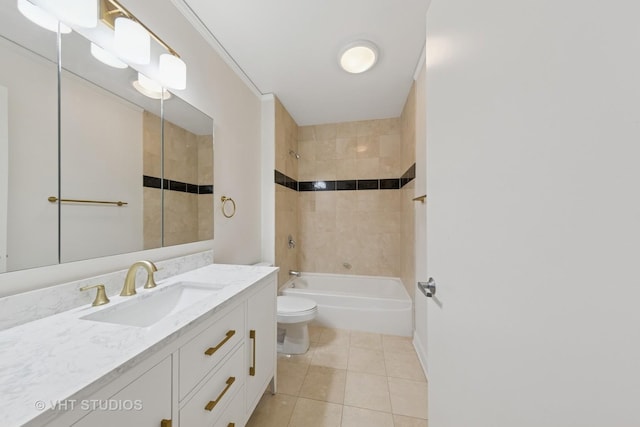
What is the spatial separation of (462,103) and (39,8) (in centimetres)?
144

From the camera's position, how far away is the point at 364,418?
4.15 ft

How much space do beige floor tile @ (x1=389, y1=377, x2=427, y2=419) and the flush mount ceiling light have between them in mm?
2396

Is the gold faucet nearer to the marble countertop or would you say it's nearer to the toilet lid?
the marble countertop

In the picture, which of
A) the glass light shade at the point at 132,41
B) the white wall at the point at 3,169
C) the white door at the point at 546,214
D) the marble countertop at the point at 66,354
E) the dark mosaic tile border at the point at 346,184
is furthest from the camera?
the dark mosaic tile border at the point at 346,184

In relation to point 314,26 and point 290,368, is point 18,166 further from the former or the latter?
point 290,368

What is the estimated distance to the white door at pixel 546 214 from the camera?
0.82 feet

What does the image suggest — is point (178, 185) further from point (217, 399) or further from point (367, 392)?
point (367, 392)

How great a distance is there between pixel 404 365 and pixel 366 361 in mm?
287

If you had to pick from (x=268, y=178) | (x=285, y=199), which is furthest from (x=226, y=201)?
(x=285, y=199)

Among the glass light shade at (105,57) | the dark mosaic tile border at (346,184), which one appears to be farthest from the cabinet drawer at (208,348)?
the dark mosaic tile border at (346,184)

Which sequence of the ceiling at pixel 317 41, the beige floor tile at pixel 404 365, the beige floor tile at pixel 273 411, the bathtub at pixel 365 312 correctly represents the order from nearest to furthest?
the beige floor tile at pixel 273 411 < the ceiling at pixel 317 41 < the beige floor tile at pixel 404 365 < the bathtub at pixel 365 312

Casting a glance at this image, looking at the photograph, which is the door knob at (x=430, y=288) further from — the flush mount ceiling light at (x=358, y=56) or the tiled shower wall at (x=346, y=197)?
the tiled shower wall at (x=346, y=197)

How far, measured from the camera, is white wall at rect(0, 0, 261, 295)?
0.89 m

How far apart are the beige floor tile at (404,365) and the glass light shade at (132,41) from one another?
2427mm
